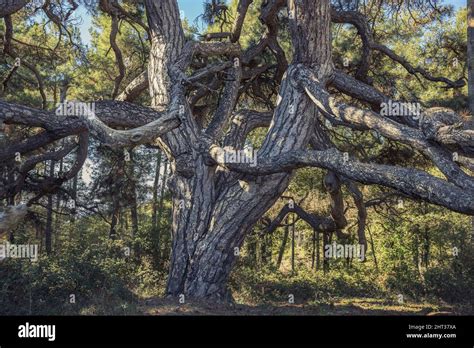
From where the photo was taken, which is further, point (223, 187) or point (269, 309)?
point (223, 187)

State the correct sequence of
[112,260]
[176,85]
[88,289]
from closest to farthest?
[176,85], [88,289], [112,260]

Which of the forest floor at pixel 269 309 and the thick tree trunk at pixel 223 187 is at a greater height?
the thick tree trunk at pixel 223 187

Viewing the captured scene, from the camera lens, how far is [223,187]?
8.70 m

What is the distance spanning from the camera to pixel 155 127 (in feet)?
21.5

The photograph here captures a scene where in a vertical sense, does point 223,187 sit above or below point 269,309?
above

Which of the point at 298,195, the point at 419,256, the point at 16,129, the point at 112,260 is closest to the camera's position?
the point at 112,260

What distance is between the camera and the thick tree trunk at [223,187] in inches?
323

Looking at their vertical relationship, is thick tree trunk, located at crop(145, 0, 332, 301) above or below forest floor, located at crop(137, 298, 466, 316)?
above

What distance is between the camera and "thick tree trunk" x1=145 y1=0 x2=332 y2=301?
820 centimetres

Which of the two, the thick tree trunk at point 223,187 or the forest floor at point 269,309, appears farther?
the thick tree trunk at point 223,187

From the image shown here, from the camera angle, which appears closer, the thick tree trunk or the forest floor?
the forest floor

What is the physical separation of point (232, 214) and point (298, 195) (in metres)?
14.5
